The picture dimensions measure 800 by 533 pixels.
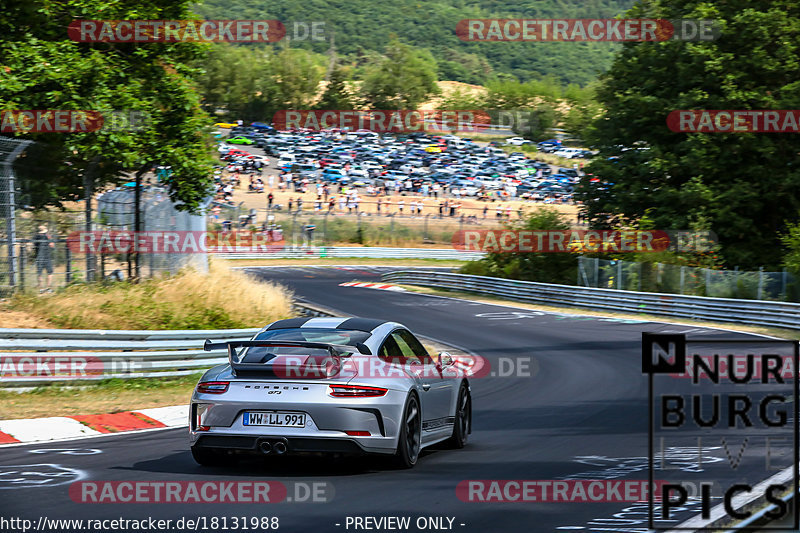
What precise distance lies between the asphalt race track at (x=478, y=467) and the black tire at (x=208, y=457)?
11 centimetres

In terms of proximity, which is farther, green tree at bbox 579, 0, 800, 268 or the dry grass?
green tree at bbox 579, 0, 800, 268

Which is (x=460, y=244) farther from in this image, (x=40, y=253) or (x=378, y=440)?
(x=378, y=440)

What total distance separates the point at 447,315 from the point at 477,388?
15.0 metres

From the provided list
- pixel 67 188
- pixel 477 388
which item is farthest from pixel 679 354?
pixel 67 188

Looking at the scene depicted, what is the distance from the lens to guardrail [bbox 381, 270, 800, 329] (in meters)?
28.0

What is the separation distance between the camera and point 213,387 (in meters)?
8.36

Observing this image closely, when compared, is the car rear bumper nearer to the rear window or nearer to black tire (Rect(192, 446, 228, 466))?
black tire (Rect(192, 446, 228, 466))
